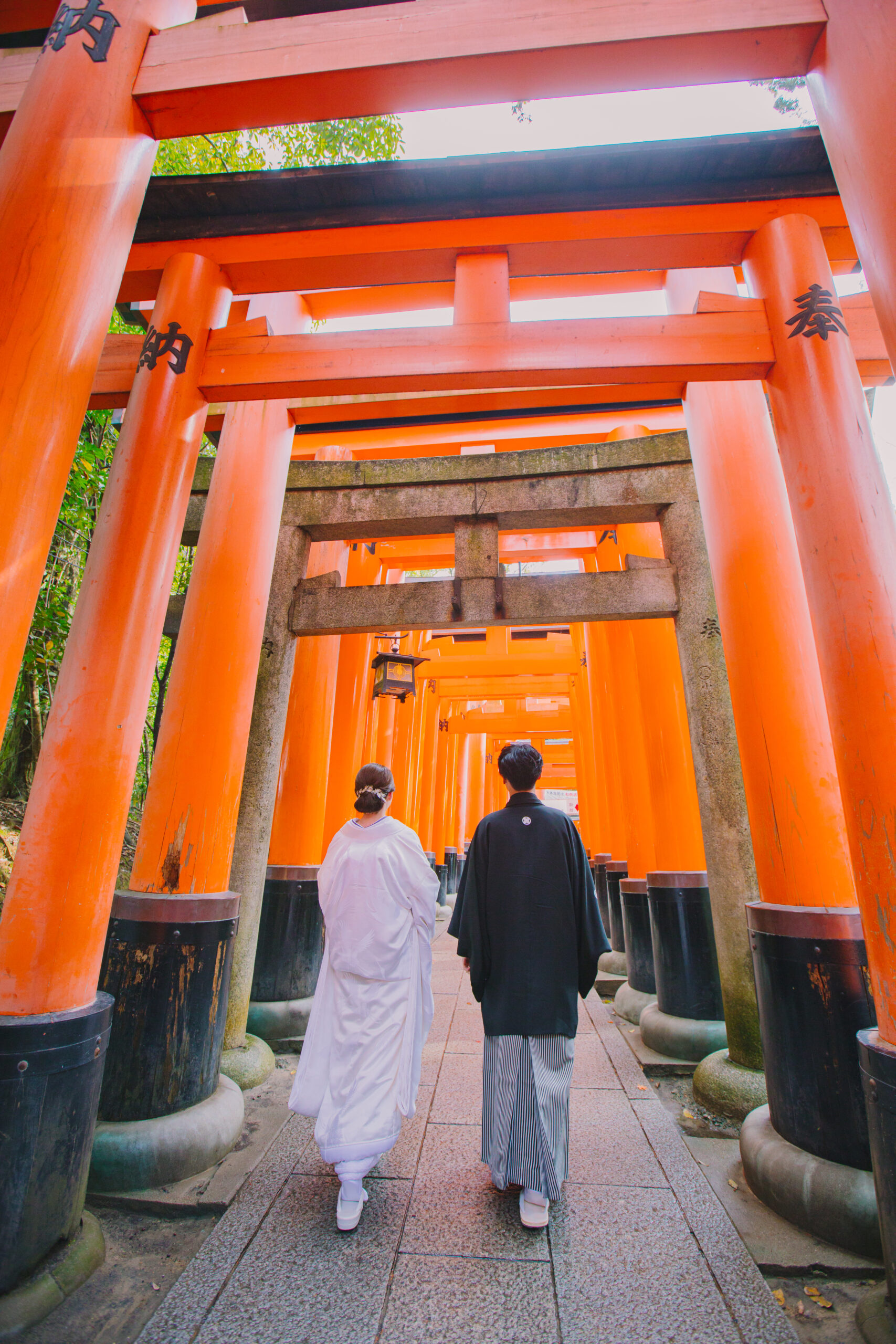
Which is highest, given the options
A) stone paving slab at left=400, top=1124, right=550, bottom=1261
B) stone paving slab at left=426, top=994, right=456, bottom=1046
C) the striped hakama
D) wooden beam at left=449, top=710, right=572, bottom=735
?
wooden beam at left=449, top=710, right=572, bottom=735

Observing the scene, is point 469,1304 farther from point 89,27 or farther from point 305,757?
point 89,27

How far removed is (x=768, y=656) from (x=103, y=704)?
11.2 feet

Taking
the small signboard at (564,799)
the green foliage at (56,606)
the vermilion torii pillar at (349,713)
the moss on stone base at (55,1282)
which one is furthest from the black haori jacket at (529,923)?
the small signboard at (564,799)

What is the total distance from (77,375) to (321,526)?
3093mm

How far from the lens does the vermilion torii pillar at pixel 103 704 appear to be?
2383mm

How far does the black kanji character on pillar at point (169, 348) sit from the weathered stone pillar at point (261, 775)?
1.74m

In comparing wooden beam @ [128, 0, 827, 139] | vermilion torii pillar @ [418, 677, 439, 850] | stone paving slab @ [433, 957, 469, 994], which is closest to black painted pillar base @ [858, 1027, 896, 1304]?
wooden beam @ [128, 0, 827, 139]

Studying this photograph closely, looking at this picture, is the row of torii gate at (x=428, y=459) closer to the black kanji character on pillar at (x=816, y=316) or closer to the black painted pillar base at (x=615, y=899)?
the black kanji character on pillar at (x=816, y=316)

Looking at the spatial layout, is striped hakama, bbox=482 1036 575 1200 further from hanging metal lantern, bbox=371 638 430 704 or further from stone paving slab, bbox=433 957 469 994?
hanging metal lantern, bbox=371 638 430 704

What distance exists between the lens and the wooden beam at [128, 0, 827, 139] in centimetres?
265

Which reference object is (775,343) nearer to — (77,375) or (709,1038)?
(77,375)

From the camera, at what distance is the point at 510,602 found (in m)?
4.83

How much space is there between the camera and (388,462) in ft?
17.5

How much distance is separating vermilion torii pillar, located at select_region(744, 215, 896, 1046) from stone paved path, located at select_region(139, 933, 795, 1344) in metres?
1.17
